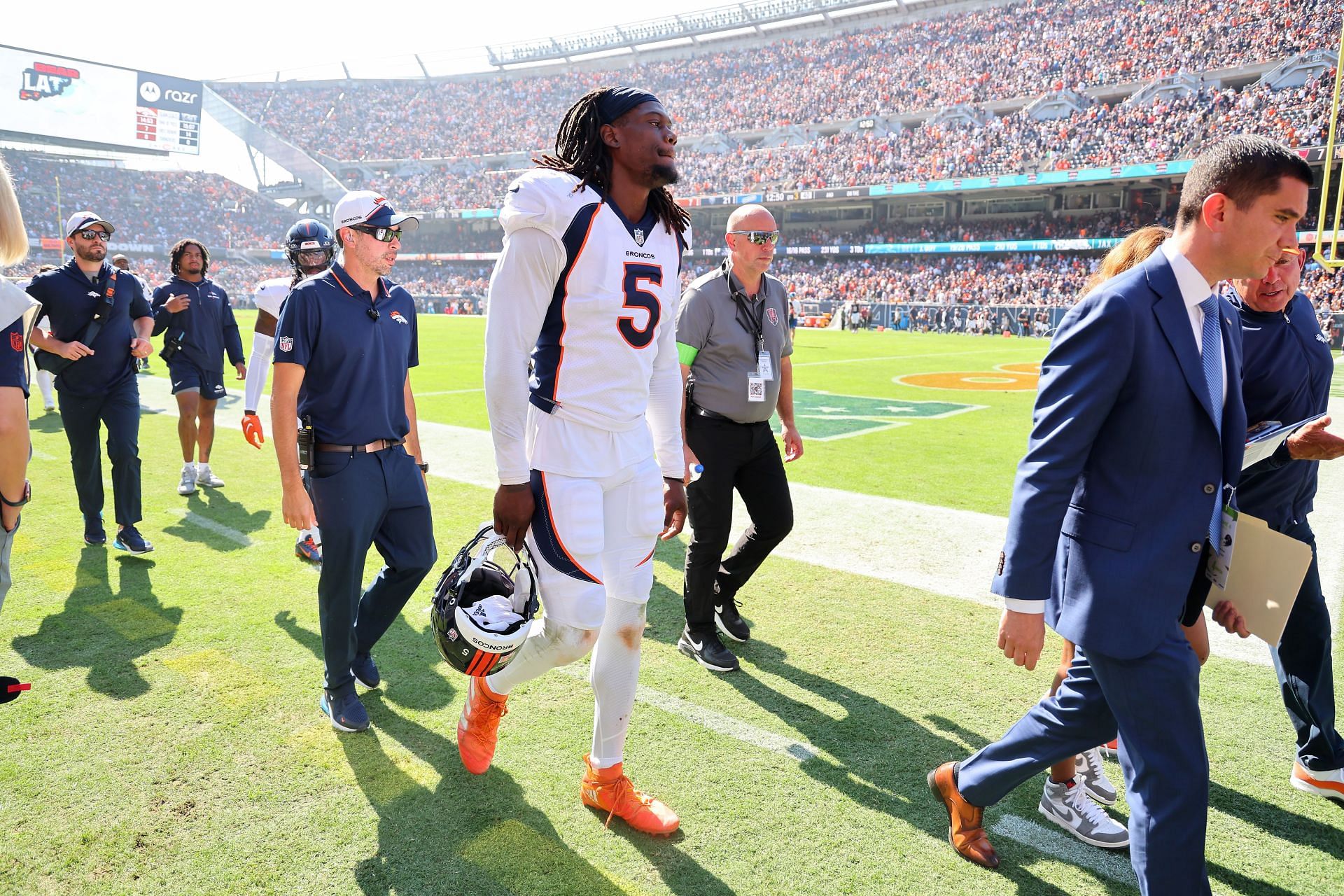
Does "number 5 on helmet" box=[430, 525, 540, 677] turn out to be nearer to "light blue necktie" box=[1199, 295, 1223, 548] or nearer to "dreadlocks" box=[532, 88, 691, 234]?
"dreadlocks" box=[532, 88, 691, 234]

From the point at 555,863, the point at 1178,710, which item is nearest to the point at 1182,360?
the point at 1178,710

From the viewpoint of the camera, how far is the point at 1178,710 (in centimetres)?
214

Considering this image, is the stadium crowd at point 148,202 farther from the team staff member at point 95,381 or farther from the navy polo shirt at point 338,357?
the navy polo shirt at point 338,357

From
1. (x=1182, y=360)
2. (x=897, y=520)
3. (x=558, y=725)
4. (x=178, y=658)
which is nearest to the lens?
(x=1182, y=360)

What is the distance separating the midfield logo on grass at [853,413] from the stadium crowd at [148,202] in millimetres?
64522

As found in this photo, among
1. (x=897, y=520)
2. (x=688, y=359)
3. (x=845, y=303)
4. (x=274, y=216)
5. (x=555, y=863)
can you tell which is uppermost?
(x=274, y=216)

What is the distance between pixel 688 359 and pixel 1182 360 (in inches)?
100

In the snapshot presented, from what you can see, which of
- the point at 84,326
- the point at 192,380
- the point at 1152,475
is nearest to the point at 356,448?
the point at 1152,475

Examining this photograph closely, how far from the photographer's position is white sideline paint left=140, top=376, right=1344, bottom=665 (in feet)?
17.4

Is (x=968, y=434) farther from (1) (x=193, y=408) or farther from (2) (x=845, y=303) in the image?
(2) (x=845, y=303)

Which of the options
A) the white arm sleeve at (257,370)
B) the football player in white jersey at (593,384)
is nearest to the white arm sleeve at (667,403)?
the football player in white jersey at (593,384)

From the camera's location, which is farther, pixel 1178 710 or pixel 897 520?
pixel 897 520

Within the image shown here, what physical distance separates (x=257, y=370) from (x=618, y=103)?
391 centimetres

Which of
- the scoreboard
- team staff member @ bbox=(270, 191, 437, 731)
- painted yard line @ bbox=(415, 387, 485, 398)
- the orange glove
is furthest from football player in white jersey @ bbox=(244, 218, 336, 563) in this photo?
the scoreboard
